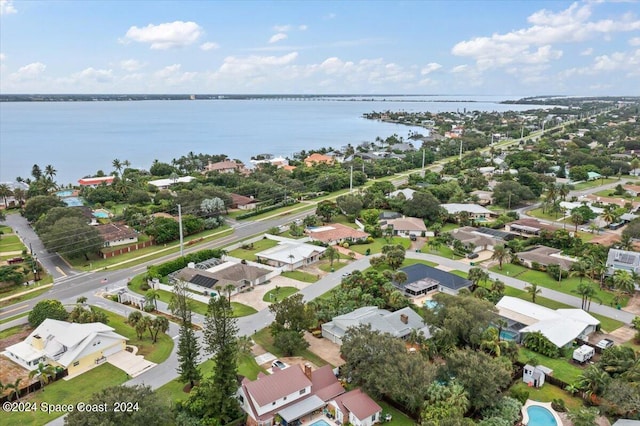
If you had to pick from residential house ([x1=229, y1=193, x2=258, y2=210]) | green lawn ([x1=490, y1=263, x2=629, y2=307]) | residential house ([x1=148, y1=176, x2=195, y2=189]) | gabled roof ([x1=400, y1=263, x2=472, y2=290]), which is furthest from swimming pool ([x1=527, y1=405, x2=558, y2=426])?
residential house ([x1=148, y1=176, x2=195, y2=189])

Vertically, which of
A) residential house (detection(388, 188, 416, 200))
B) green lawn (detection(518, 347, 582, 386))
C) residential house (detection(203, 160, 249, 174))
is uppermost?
residential house (detection(203, 160, 249, 174))

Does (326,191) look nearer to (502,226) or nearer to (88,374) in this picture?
(502,226)

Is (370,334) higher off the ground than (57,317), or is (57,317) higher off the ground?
(370,334)

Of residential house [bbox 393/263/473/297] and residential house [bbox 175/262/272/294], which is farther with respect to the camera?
residential house [bbox 175/262/272/294]

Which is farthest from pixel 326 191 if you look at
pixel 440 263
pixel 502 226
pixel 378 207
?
pixel 440 263

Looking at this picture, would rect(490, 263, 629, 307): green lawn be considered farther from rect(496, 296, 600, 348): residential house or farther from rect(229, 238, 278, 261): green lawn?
rect(229, 238, 278, 261): green lawn

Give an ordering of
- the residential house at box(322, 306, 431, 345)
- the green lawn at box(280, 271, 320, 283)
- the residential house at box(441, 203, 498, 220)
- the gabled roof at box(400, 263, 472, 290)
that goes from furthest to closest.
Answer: the residential house at box(441, 203, 498, 220)
the green lawn at box(280, 271, 320, 283)
the gabled roof at box(400, 263, 472, 290)
the residential house at box(322, 306, 431, 345)

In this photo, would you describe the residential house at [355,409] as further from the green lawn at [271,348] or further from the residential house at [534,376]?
the residential house at [534,376]

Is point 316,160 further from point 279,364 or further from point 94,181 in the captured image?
point 279,364
